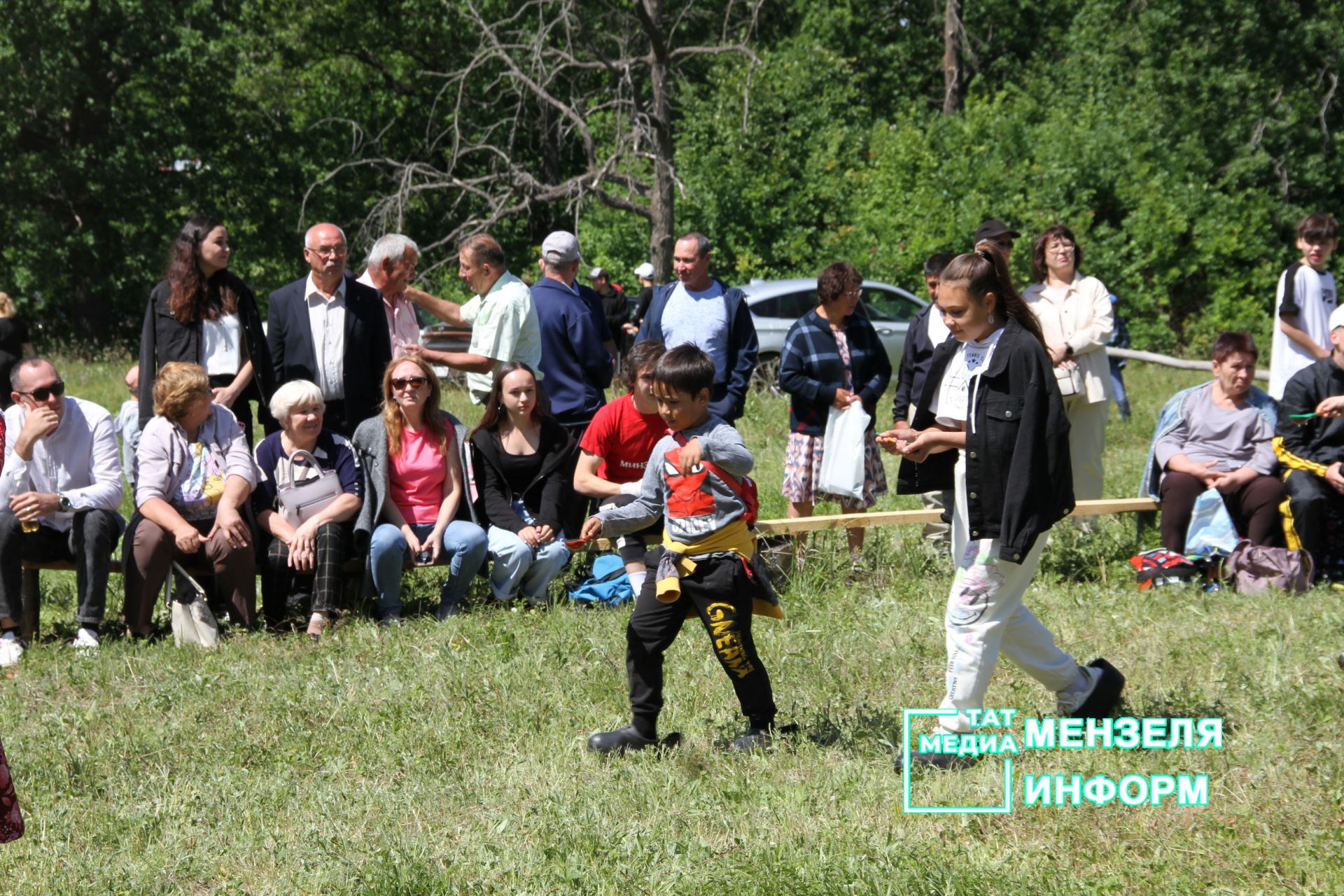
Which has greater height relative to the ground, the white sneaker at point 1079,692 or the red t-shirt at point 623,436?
the red t-shirt at point 623,436

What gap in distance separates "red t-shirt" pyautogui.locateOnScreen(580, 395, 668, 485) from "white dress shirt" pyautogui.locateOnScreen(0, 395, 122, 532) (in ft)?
8.02

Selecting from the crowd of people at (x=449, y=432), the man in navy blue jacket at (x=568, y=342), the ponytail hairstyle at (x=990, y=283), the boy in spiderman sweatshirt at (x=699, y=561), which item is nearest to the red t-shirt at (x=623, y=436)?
the crowd of people at (x=449, y=432)

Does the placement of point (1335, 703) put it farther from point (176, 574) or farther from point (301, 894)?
point (176, 574)

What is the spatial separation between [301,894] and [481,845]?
0.54 m

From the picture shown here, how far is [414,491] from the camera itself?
7.09 meters

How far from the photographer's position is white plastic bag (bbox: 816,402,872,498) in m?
7.40

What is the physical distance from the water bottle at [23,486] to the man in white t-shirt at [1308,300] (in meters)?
7.31

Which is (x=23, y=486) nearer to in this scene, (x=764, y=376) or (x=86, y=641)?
(x=86, y=641)

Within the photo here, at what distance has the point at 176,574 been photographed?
21.7ft

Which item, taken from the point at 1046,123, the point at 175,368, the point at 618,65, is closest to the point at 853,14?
the point at 1046,123

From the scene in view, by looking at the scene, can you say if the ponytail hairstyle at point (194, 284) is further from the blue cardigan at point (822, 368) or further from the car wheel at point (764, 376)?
the car wheel at point (764, 376)

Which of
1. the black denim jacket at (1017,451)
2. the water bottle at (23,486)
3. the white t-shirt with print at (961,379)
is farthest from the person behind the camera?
the water bottle at (23,486)

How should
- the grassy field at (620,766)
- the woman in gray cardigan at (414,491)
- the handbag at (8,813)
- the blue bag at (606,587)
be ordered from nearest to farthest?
the handbag at (8,813)
the grassy field at (620,766)
the woman in gray cardigan at (414,491)
the blue bag at (606,587)

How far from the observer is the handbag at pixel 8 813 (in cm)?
363
